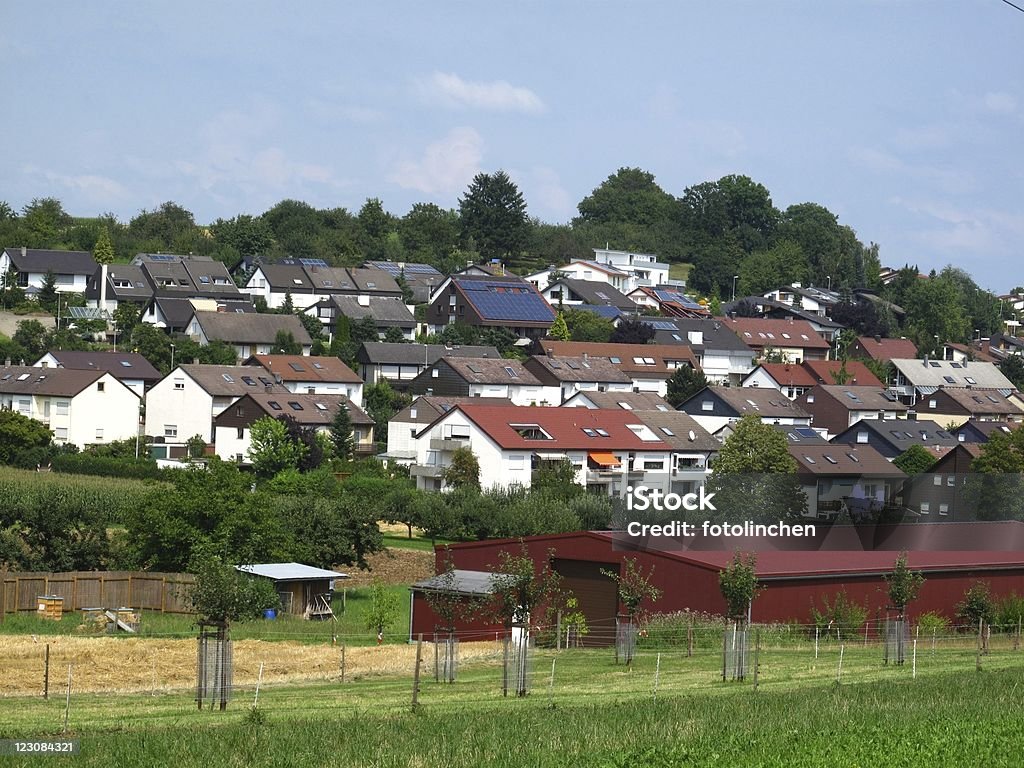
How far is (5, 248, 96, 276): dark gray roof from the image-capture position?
3536 inches

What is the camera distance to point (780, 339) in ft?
A: 319

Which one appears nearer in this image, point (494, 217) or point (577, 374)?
point (577, 374)

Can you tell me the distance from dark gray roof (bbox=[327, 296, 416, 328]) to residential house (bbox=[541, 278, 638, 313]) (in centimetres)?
1354

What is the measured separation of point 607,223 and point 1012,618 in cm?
12164

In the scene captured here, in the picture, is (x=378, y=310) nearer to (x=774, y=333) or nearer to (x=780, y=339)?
(x=774, y=333)

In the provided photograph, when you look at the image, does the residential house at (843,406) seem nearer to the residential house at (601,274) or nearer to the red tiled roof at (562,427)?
the red tiled roof at (562,427)

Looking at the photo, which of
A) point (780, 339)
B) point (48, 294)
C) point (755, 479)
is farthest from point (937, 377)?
point (48, 294)

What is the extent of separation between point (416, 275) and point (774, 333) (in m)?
26.5

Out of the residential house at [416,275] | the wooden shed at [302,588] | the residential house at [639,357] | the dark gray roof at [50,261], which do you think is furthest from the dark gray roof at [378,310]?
the wooden shed at [302,588]

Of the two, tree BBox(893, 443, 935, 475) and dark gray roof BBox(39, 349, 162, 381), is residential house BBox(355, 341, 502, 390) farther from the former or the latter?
tree BBox(893, 443, 935, 475)

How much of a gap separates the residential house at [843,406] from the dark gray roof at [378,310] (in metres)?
25.0

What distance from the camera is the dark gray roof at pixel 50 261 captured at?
295 feet

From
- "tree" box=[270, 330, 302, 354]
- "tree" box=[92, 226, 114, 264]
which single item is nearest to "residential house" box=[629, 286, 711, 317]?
"tree" box=[270, 330, 302, 354]

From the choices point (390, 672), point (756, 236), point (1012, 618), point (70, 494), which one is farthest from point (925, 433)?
point (756, 236)
